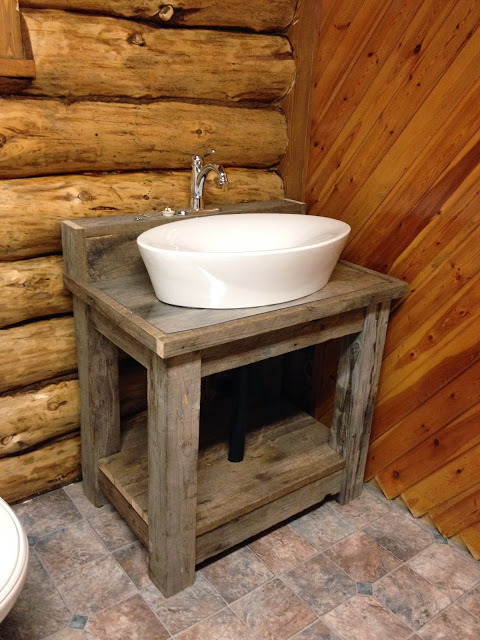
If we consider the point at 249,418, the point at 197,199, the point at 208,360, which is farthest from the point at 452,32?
the point at 249,418

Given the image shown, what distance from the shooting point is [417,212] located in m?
2.02

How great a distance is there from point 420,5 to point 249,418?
5.11 feet

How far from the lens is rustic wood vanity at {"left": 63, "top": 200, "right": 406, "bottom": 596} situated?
5.26 ft

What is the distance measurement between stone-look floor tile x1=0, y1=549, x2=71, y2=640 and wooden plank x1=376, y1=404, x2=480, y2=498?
123 centimetres

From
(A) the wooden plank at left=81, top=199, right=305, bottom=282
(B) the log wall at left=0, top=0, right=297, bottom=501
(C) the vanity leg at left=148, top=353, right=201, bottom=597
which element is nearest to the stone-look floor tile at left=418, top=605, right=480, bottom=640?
(C) the vanity leg at left=148, top=353, right=201, bottom=597

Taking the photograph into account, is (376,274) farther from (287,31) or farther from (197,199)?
(287,31)

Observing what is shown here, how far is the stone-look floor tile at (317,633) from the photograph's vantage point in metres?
1.72

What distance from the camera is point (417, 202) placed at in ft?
6.59

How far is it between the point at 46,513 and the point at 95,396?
0.50m

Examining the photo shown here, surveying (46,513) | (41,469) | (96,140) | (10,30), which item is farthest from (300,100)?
(46,513)

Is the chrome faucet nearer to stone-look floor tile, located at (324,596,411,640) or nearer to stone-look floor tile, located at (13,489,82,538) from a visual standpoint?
stone-look floor tile, located at (13,489,82,538)

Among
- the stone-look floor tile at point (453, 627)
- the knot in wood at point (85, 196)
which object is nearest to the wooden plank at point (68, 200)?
the knot in wood at point (85, 196)

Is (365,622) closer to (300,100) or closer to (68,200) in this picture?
(68,200)

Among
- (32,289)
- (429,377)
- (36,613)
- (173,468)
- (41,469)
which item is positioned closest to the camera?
(173,468)
